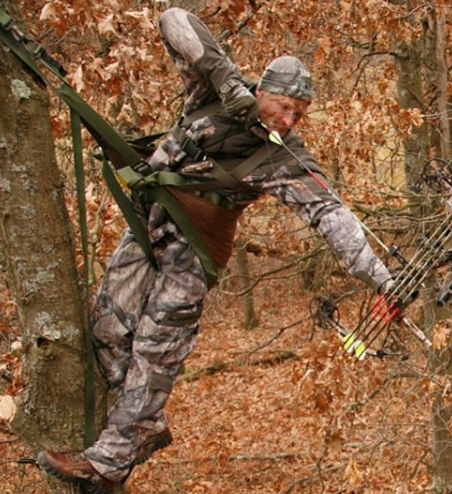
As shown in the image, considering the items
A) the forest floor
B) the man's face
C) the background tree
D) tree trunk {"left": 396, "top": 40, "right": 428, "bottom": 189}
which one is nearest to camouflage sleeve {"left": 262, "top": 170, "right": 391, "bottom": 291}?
the man's face

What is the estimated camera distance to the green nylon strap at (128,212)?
137 inches

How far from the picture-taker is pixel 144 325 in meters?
3.54

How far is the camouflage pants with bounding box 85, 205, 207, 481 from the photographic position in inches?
138

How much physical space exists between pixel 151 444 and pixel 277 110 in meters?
1.63

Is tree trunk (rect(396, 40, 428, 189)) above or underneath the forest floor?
above

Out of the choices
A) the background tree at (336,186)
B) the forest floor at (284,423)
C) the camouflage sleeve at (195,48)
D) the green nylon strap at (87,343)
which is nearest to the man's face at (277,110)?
the camouflage sleeve at (195,48)

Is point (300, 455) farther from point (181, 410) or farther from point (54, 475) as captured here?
point (54, 475)

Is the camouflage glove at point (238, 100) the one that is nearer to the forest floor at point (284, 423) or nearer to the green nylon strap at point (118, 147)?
the green nylon strap at point (118, 147)

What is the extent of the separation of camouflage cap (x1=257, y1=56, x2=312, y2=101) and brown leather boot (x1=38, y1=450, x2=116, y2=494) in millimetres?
1661

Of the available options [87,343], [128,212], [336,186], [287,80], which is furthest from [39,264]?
[336,186]

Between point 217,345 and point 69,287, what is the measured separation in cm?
1367

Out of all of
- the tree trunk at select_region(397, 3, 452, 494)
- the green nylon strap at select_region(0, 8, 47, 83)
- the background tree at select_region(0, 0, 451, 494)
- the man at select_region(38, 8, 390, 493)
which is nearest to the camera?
the green nylon strap at select_region(0, 8, 47, 83)

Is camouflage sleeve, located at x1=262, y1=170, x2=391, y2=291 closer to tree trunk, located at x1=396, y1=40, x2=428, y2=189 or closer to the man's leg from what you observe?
the man's leg

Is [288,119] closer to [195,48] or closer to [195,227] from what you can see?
[195,48]
